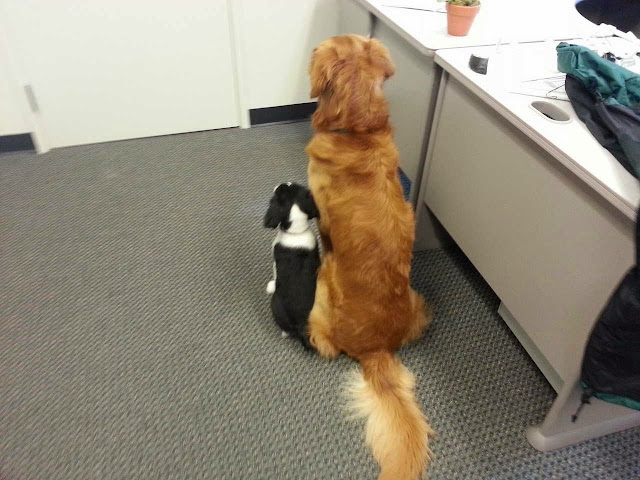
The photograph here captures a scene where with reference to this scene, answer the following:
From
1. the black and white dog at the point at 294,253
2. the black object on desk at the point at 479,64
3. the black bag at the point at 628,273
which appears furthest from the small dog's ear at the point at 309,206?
the black bag at the point at 628,273

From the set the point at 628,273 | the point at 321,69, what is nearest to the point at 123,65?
the point at 321,69

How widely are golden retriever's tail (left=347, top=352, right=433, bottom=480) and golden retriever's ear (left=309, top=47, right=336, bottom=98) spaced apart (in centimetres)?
77

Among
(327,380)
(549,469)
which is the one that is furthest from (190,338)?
(549,469)

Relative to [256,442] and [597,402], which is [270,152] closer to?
[256,442]

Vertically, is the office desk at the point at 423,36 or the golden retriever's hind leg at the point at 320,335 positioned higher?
the office desk at the point at 423,36

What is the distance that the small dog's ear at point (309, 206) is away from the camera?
139 cm

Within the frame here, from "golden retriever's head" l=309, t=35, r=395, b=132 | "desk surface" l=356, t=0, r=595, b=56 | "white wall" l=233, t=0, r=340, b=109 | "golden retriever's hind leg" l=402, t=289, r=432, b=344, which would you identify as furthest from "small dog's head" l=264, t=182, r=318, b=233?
"white wall" l=233, t=0, r=340, b=109

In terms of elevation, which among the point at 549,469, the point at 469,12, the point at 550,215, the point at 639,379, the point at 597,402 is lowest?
the point at 549,469

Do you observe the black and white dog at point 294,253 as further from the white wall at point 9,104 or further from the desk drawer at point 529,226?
the white wall at point 9,104

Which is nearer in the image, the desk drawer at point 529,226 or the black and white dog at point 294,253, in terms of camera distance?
the desk drawer at point 529,226

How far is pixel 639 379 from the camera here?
3.17 feet

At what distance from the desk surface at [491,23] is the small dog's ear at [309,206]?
593 millimetres

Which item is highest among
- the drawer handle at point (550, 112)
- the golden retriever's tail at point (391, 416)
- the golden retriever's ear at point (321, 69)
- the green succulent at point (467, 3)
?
the green succulent at point (467, 3)

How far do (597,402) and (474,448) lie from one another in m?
0.34
